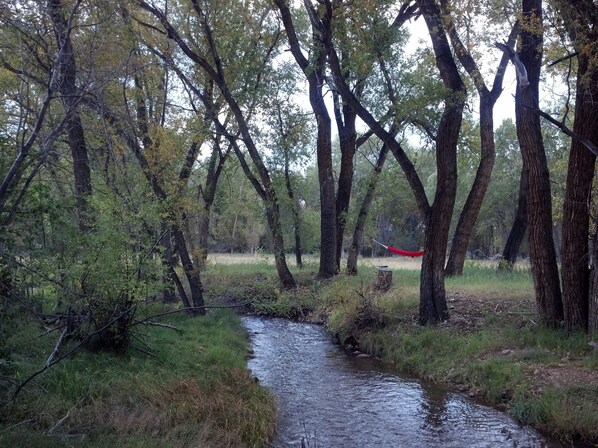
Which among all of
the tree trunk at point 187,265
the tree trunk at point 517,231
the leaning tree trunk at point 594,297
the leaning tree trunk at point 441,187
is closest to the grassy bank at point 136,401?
the tree trunk at point 187,265

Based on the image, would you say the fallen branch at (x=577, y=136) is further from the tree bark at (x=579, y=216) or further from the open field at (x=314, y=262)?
the open field at (x=314, y=262)

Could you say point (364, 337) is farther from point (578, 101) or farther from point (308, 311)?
point (578, 101)

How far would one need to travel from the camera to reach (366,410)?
8969 mm

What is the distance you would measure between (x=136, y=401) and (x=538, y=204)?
836 centimetres

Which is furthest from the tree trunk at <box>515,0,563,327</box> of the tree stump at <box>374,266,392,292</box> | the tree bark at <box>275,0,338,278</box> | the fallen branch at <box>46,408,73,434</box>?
the tree bark at <box>275,0,338,278</box>

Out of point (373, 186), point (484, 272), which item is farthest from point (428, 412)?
point (373, 186)

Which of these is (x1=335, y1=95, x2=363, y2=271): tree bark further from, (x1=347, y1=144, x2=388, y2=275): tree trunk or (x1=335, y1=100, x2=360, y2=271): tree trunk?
(x1=347, y1=144, x2=388, y2=275): tree trunk

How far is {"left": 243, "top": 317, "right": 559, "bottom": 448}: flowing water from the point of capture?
25.2 feet

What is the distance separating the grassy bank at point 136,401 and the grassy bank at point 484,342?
3.54 m

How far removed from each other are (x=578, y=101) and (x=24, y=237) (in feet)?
30.5

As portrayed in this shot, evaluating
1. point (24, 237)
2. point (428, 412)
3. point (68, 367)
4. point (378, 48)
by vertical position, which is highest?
point (378, 48)

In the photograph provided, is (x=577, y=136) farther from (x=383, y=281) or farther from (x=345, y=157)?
(x=345, y=157)

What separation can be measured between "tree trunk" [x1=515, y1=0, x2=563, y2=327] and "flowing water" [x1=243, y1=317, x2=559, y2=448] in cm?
282

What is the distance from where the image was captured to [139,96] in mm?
14781
